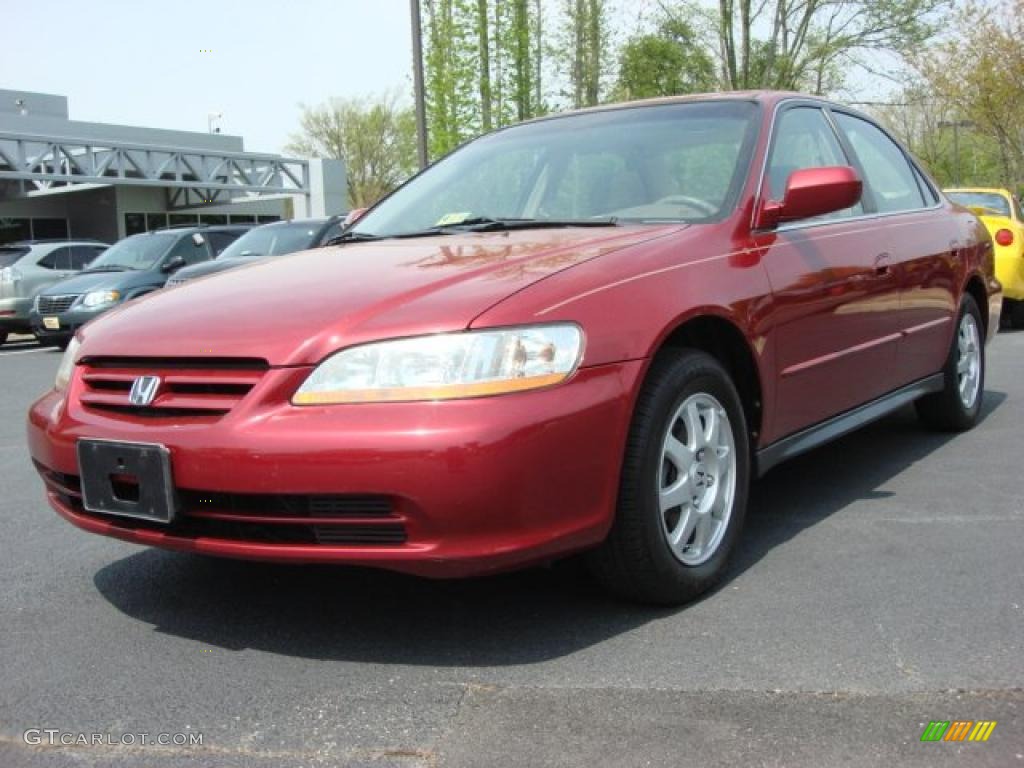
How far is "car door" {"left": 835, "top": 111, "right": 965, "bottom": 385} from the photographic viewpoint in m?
4.53

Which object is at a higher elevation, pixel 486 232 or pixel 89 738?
pixel 486 232

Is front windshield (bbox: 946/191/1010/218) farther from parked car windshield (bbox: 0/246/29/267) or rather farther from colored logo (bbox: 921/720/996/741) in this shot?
parked car windshield (bbox: 0/246/29/267)

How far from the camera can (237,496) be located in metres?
2.70

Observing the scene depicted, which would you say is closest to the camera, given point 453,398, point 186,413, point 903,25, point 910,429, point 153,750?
point 153,750

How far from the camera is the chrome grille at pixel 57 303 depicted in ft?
43.2

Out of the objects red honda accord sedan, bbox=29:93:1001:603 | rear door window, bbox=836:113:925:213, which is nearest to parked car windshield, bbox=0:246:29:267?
red honda accord sedan, bbox=29:93:1001:603

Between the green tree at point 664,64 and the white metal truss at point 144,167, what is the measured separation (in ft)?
38.1

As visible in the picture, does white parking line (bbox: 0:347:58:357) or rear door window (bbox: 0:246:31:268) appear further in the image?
rear door window (bbox: 0:246:31:268)

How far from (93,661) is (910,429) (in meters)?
4.33

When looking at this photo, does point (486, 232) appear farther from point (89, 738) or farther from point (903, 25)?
point (903, 25)

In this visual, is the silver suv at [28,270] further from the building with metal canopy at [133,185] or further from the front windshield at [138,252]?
the building with metal canopy at [133,185]

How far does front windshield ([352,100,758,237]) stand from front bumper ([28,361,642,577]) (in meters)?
1.15

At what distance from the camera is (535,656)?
109 inches

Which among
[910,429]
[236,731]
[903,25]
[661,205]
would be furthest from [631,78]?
[236,731]
